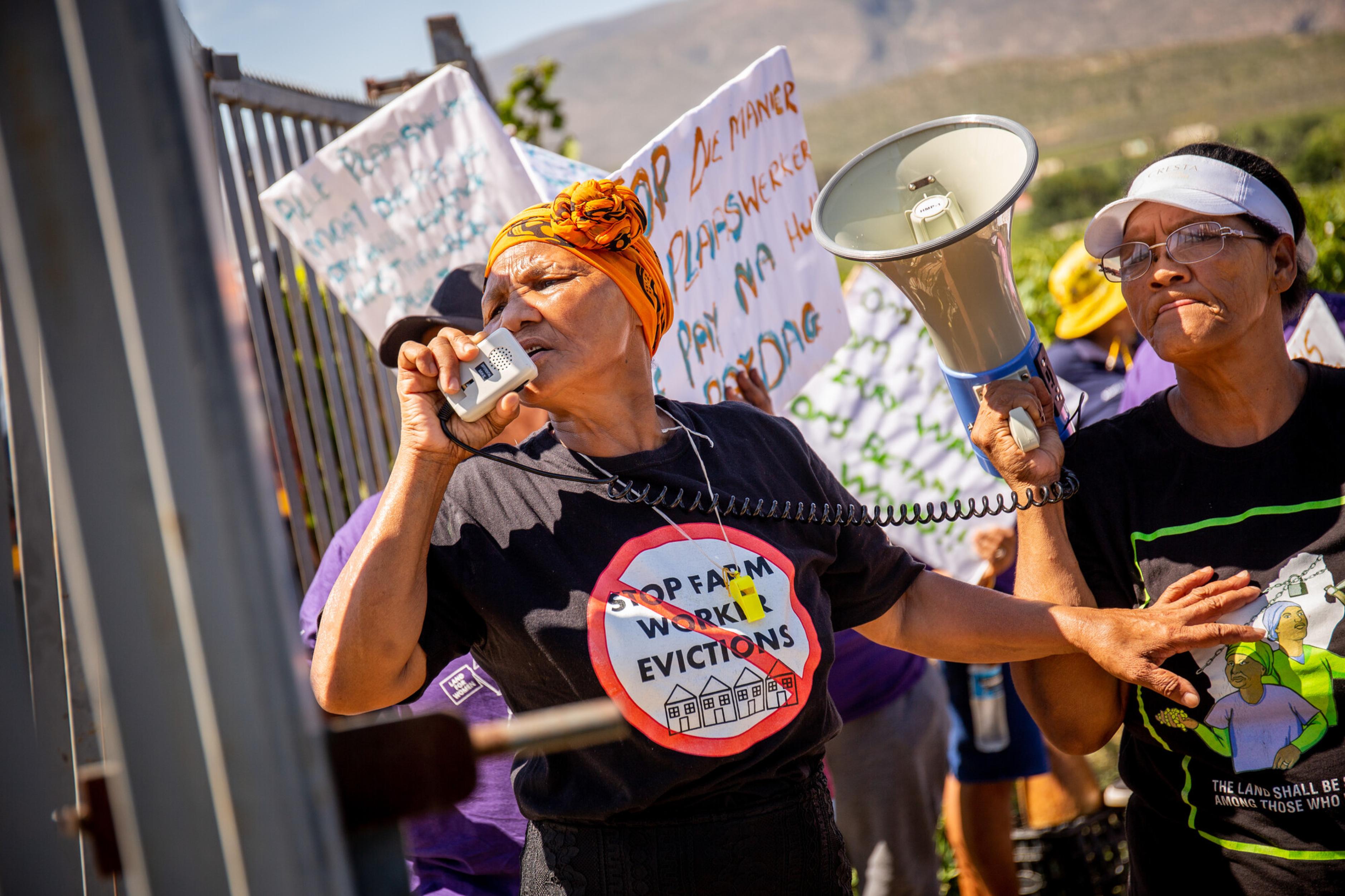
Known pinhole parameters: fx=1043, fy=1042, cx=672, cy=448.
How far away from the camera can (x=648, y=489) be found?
75.4 inches

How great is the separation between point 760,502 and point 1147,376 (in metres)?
1.45

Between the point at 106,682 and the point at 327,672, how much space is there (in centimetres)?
97

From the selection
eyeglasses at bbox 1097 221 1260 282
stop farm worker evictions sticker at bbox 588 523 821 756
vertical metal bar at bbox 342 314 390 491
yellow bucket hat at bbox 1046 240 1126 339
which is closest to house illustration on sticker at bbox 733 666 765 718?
stop farm worker evictions sticker at bbox 588 523 821 756

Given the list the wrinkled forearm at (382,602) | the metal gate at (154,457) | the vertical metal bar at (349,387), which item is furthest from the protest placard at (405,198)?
the metal gate at (154,457)

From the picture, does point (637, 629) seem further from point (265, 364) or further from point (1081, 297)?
point (1081, 297)

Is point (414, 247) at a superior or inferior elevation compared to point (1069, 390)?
superior

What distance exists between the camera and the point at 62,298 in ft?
2.30

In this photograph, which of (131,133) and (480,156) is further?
(480,156)

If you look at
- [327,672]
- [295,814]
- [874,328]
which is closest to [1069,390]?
[874,328]

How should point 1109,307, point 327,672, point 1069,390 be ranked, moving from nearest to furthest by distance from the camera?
point 327,672 → point 1069,390 → point 1109,307

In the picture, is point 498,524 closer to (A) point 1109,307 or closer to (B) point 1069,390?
(B) point 1069,390

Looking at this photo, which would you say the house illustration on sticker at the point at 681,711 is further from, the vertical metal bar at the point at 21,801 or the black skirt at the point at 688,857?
the vertical metal bar at the point at 21,801

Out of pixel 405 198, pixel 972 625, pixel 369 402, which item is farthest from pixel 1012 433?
pixel 369 402

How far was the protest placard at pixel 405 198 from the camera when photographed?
10.6 ft
